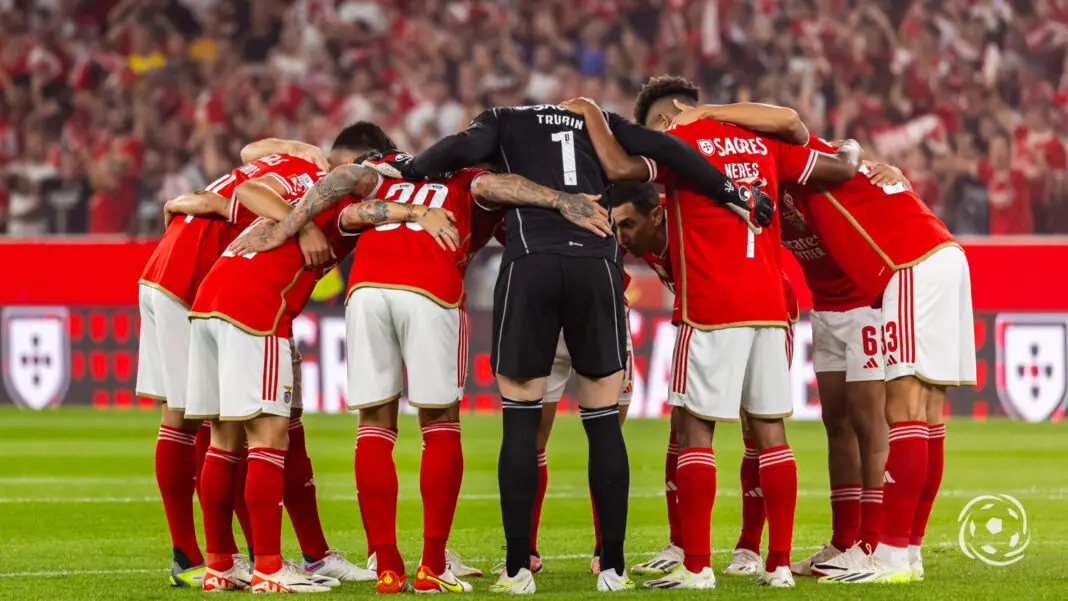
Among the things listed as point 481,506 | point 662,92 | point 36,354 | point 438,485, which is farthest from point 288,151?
point 36,354

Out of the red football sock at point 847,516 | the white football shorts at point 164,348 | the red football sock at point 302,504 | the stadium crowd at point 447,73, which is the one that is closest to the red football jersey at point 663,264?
the red football sock at point 847,516

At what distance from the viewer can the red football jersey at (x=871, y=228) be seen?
711 centimetres

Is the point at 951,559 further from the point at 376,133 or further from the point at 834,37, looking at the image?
the point at 834,37

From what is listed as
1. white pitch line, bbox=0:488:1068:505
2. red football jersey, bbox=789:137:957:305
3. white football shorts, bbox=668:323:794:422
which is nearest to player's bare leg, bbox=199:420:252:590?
white football shorts, bbox=668:323:794:422

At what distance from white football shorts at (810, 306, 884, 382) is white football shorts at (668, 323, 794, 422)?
85cm

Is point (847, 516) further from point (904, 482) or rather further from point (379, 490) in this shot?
point (379, 490)

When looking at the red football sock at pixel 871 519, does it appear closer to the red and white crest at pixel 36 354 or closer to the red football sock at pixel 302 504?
the red football sock at pixel 302 504

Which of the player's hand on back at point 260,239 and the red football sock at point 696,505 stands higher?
the player's hand on back at point 260,239

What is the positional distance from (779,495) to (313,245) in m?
2.48

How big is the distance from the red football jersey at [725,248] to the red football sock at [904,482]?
2.68 feet

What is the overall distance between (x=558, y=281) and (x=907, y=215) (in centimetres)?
192

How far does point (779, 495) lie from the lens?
660 cm

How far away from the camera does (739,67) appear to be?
20.5 m

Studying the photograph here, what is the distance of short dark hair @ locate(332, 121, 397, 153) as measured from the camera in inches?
288
